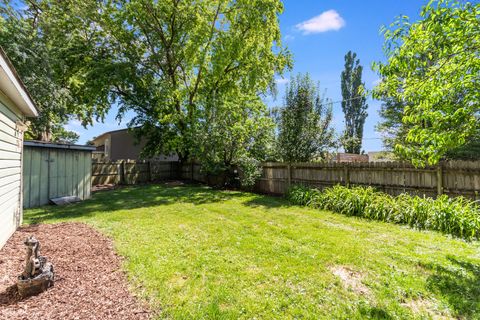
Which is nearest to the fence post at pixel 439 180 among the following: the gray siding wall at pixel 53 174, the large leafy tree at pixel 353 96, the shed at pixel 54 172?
the shed at pixel 54 172

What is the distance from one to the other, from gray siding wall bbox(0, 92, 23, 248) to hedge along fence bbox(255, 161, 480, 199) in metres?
7.96

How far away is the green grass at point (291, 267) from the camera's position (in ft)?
8.30

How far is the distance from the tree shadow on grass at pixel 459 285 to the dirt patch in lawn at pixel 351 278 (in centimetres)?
75

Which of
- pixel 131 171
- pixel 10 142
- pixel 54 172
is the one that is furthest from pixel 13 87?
pixel 131 171

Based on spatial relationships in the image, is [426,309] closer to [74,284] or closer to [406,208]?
[406,208]

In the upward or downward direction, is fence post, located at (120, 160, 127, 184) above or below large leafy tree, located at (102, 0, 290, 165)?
below

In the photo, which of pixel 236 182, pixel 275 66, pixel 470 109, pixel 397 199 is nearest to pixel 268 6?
pixel 275 66

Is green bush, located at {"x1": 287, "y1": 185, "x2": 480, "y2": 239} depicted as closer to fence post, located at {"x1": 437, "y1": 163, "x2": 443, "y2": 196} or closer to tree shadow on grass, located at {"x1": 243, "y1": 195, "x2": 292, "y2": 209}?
fence post, located at {"x1": 437, "y1": 163, "x2": 443, "y2": 196}

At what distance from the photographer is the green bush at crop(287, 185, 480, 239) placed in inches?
192

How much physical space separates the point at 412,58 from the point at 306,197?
5574 mm

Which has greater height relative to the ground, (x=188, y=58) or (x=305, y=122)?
(x=188, y=58)

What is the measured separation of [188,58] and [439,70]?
13.1 meters

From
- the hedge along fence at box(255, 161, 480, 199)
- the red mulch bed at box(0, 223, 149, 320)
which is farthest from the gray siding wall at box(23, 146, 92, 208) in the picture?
the hedge along fence at box(255, 161, 480, 199)

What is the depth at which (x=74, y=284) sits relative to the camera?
296 centimetres
